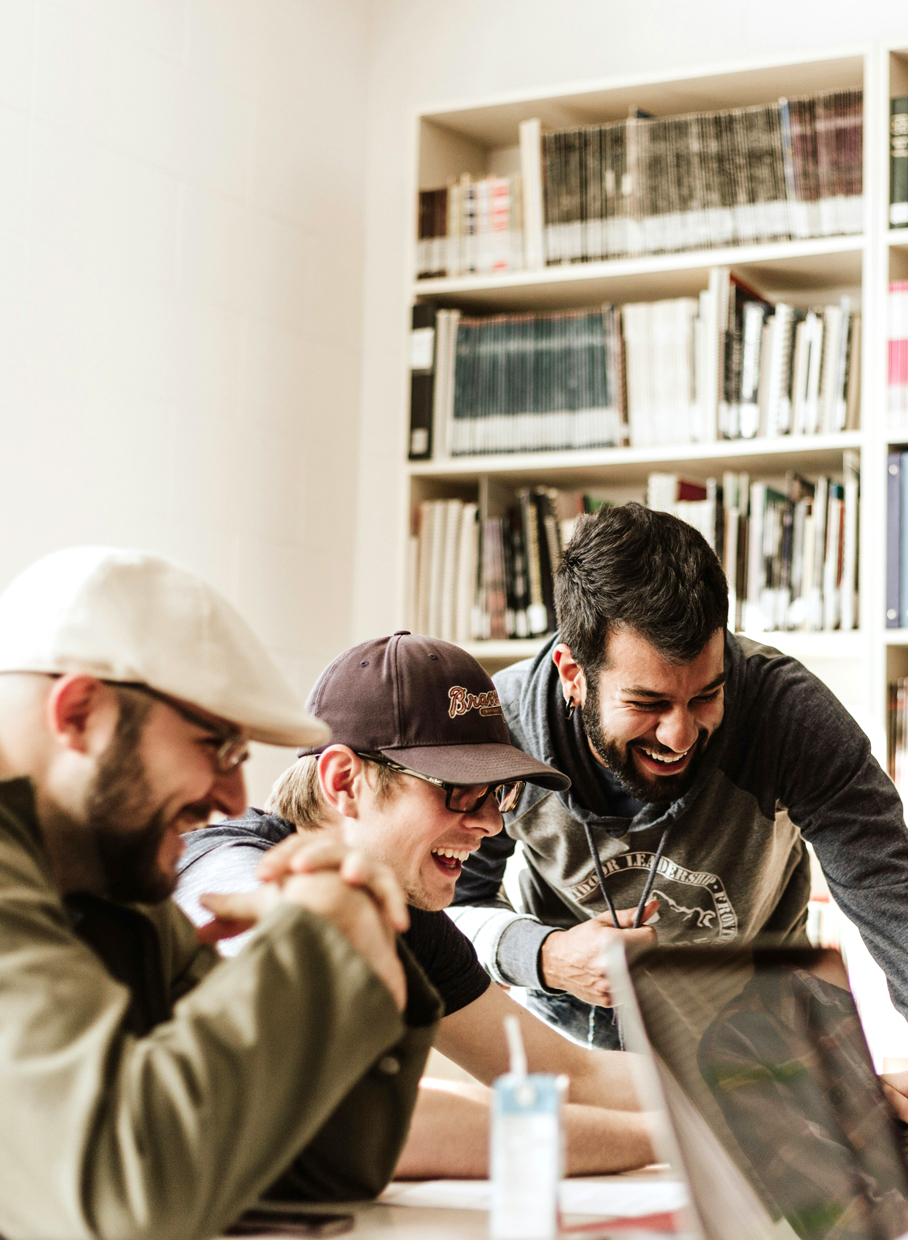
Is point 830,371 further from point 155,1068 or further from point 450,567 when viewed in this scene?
Result: point 155,1068

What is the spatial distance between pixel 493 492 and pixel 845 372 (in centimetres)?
82

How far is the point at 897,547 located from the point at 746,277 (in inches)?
28.8

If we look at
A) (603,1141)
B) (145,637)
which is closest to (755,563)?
(603,1141)

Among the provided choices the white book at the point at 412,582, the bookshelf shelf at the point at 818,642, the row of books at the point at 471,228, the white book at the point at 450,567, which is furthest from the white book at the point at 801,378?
the white book at the point at 412,582

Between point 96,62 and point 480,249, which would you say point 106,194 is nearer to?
point 96,62

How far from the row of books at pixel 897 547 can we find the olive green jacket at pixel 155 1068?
2124 mm

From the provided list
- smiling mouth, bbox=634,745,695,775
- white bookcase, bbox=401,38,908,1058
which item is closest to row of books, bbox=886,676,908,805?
white bookcase, bbox=401,38,908,1058

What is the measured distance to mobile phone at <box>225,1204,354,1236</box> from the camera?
37.3 inches

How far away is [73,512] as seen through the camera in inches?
103

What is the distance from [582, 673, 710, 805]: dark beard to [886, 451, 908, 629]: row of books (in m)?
1.08

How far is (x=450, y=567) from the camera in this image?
314 cm

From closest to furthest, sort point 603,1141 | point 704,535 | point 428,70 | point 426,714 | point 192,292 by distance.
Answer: point 603,1141 < point 426,714 < point 704,535 < point 192,292 < point 428,70

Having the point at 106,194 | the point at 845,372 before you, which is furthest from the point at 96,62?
the point at 845,372

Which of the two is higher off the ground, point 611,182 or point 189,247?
point 611,182
